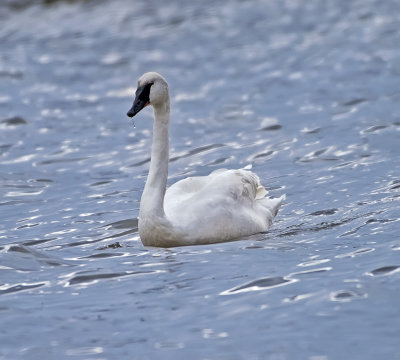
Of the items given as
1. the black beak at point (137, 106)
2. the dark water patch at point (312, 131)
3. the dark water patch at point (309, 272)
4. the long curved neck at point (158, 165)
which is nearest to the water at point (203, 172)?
the dark water patch at point (309, 272)

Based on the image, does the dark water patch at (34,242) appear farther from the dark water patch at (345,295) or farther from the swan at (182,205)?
the dark water patch at (345,295)

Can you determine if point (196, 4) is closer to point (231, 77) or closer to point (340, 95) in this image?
point (231, 77)

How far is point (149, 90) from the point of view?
10.1 meters

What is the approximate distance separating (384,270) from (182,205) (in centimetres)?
233

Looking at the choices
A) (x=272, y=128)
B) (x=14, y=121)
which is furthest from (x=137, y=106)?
(x=14, y=121)

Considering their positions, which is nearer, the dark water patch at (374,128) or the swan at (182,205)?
the swan at (182,205)

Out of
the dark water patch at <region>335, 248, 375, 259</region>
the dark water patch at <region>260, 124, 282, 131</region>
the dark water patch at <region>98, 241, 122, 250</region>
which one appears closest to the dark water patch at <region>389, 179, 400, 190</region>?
the dark water patch at <region>335, 248, 375, 259</region>

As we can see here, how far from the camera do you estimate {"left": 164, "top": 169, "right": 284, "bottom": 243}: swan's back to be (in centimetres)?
998

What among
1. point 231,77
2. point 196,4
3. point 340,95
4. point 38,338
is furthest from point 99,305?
point 196,4

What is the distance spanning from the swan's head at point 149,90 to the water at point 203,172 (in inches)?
53.0

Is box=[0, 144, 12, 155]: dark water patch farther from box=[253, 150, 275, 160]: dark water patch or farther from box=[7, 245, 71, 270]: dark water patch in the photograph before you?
box=[7, 245, 71, 270]: dark water patch

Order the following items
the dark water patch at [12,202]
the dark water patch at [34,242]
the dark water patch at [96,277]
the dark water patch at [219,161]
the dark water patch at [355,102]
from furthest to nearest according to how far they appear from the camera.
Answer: the dark water patch at [355,102] → the dark water patch at [219,161] → the dark water patch at [12,202] → the dark water patch at [34,242] → the dark water patch at [96,277]

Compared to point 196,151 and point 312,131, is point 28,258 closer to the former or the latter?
point 196,151

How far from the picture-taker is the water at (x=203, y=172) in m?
7.53
